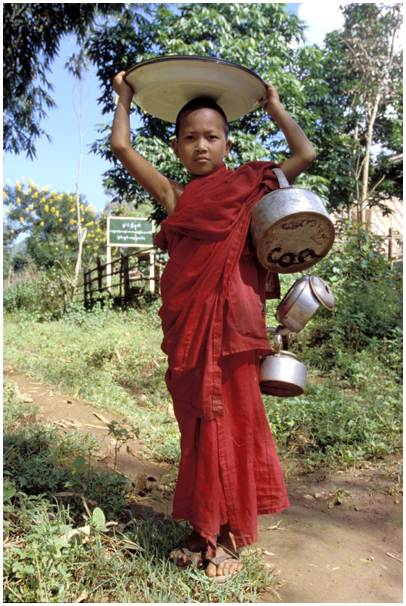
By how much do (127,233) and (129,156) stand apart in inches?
409

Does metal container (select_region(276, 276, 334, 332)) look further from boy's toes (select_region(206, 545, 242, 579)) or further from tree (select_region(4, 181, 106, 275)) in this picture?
tree (select_region(4, 181, 106, 275))

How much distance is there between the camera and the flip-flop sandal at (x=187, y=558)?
2.08m

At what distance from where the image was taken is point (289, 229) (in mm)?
1980

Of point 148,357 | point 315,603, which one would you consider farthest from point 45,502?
point 148,357

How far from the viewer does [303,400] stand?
4422mm

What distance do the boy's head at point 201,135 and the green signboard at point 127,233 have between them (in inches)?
402

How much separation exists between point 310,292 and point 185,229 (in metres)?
0.57

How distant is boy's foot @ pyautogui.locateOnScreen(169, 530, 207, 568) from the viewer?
6.84ft

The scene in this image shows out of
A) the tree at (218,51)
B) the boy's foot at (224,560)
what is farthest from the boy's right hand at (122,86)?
the tree at (218,51)

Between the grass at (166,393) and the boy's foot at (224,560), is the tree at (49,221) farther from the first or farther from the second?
the boy's foot at (224,560)

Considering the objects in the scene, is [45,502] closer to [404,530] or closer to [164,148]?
[404,530]

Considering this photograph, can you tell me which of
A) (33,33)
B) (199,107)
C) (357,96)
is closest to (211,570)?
(199,107)

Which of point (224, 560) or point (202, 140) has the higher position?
point (202, 140)

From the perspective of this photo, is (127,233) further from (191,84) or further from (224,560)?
(224,560)
